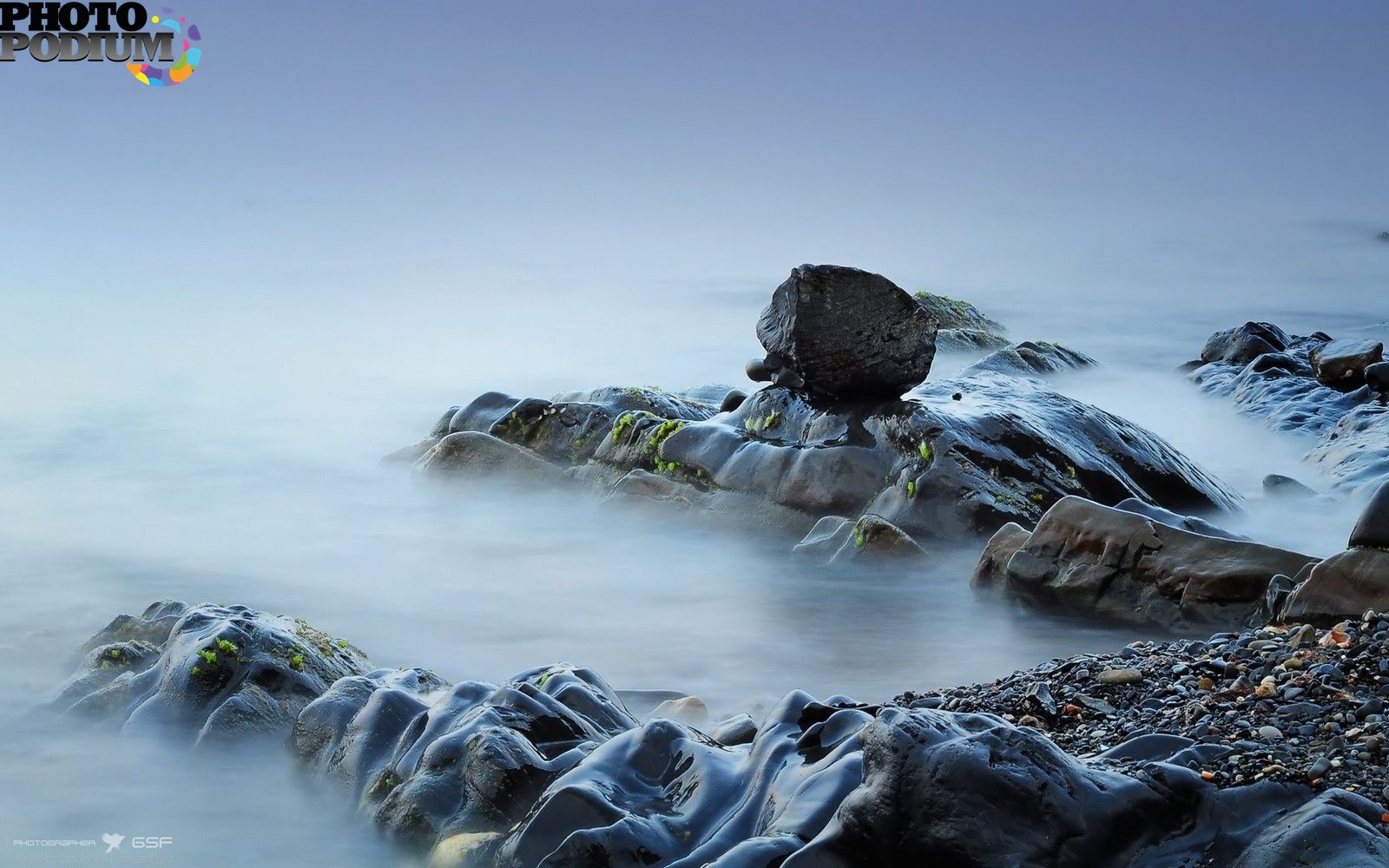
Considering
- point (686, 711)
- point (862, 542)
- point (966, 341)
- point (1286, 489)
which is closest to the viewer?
point (686, 711)

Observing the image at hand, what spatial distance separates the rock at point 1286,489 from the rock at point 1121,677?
763 centimetres

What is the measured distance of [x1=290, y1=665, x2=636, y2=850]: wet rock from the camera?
4.54m

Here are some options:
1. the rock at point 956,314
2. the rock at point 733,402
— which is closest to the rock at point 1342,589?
the rock at point 733,402

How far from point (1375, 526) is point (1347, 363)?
40.7 feet

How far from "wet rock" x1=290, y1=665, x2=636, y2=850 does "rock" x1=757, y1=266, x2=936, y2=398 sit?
5461 millimetres

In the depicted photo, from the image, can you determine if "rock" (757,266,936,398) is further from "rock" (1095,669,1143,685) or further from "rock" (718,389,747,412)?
"rock" (1095,669,1143,685)

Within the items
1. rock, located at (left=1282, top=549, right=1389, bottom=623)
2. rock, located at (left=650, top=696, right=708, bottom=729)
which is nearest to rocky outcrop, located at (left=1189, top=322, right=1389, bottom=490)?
rock, located at (left=1282, top=549, right=1389, bottom=623)

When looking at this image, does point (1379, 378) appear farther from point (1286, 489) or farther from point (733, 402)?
point (733, 402)

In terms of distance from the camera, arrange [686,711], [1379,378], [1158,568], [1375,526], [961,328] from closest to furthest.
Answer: [1375,526]
[686,711]
[1158,568]
[1379,378]
[961,328]

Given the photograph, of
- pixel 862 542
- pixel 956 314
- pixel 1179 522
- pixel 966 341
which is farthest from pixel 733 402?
pixel 956 314

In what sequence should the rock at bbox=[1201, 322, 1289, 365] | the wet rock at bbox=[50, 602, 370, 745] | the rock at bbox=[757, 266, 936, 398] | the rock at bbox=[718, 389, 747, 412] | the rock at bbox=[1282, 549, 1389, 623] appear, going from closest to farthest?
the rock at bbox=[1282, 549, 1389, 623] → the wet rock at bbox=[50, 602, 370, 745] → the rock at bbox=[757, 266, 936, 398] → the rock at bbox=[718, 389, 747, 412] → the rock at bbox=[1201, 322, 1289, 365]

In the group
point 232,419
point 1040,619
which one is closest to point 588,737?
point 1040,619

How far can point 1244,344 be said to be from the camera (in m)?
21.5

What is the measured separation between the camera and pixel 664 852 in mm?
3916
